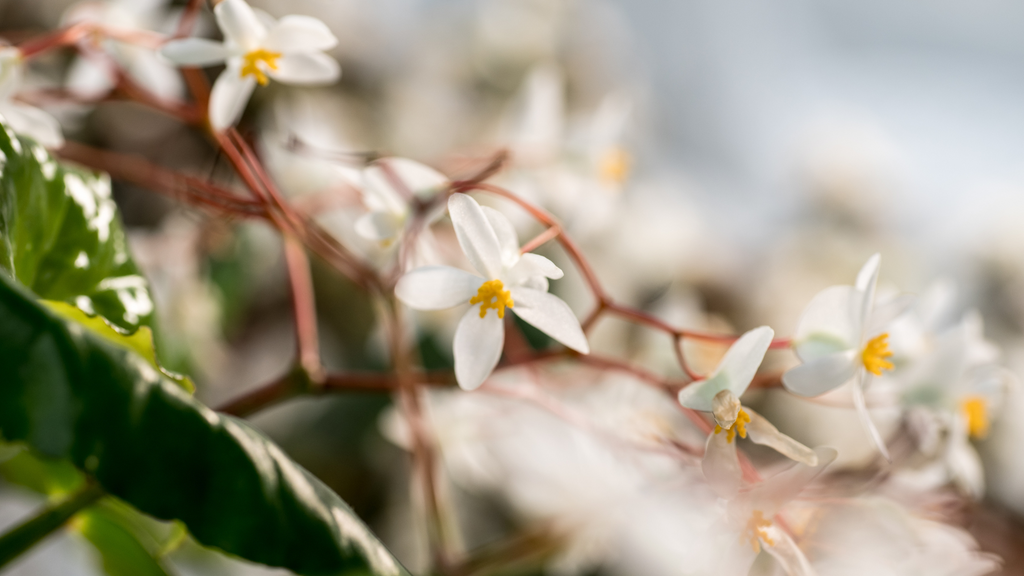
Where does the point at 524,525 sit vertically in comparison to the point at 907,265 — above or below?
below

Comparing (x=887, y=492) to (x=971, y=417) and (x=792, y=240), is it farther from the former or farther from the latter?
(x=792, y=240)

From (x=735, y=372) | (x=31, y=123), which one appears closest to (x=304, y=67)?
(x=31, y=123)

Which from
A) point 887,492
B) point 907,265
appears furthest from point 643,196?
point 887,492

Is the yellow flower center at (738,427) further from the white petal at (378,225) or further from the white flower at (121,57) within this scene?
the white flower at (121,57)

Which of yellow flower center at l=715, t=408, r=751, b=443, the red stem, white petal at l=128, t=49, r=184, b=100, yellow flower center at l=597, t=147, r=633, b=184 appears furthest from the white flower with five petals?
white petal at l=128, t=49, r=184, b=100

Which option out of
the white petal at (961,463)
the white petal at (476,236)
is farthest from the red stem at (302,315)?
the white petal at (961,463)

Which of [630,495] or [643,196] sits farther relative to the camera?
[643,196]

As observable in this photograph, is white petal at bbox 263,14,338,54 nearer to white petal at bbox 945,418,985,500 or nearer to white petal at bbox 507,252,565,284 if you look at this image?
white petal at bbox 507,252,565,284
